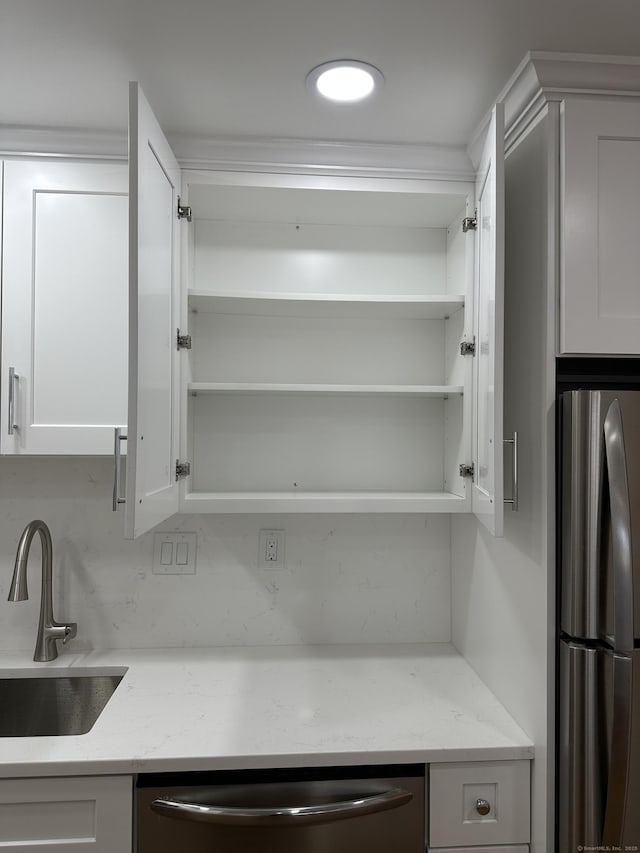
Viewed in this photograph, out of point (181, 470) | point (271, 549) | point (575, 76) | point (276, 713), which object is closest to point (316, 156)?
point (575, 76)

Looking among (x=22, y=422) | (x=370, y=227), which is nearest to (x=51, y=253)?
(x=22, y=422)

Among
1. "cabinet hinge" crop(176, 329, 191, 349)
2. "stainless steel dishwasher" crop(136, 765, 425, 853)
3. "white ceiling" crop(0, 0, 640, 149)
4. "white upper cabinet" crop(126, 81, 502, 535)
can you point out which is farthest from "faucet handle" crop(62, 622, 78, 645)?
"white ceiling" crop(0, 0, 640, 149)

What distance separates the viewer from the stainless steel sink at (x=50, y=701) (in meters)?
1.79

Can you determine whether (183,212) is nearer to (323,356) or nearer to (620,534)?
(323,356)

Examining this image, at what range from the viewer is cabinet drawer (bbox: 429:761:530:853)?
54.2 inches

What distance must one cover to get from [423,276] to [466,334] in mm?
388

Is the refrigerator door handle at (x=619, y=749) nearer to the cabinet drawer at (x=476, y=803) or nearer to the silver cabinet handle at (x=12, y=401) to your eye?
the cabinet drawer at (x=476, y=803)

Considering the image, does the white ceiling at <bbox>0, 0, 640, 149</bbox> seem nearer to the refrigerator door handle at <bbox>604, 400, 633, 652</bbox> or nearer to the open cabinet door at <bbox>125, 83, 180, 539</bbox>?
the open cabinet door at <bbox>125, 83, 180, 539</bbox>

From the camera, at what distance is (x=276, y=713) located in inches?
60.1

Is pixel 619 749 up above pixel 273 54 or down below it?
below

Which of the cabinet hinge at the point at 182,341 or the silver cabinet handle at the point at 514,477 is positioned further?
the cabinet hinge at the point at 182,341

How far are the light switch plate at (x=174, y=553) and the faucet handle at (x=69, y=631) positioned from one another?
0.28 meters

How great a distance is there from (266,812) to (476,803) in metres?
0.48

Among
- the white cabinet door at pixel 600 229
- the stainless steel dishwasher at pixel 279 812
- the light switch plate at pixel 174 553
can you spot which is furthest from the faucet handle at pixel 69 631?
the white cabinet door at pixel 600 229
